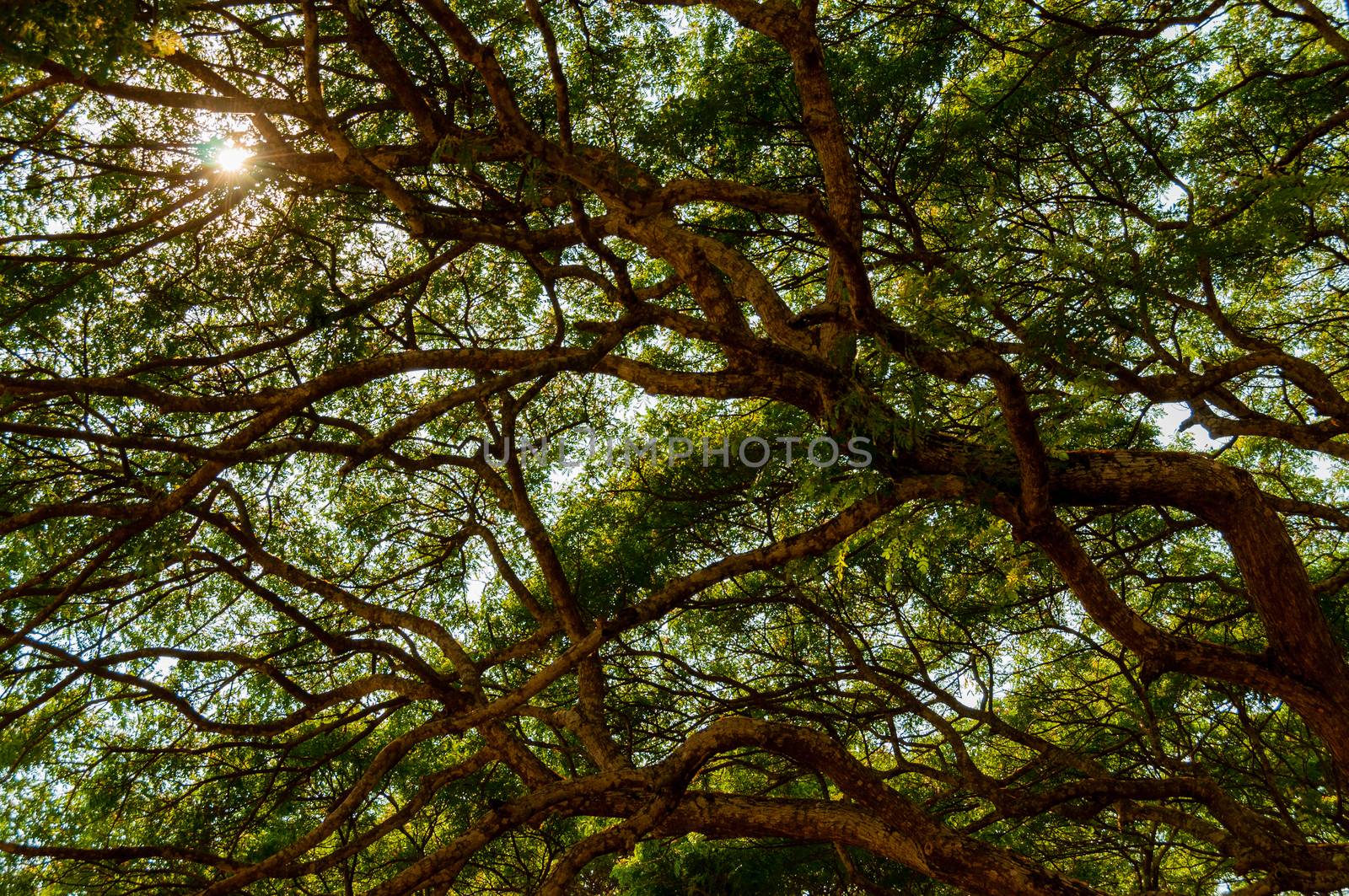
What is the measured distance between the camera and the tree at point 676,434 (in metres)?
4.41

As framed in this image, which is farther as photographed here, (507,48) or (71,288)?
(507,48)

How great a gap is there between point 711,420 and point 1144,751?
4029mm

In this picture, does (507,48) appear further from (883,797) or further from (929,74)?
(883,797)

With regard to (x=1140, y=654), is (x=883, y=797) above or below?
below

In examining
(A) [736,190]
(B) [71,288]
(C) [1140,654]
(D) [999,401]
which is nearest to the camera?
(D) [999,401]

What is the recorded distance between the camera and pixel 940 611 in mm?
7992

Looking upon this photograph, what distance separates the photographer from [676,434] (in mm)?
7629

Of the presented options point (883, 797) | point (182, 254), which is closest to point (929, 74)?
point (883, 797)

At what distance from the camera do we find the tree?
4.41 m

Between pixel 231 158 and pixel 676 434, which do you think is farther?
pixel 676 434

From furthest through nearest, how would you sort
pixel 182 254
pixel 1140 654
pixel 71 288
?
pixel 182 254 < pixel 71 288 < pixel 1140 654

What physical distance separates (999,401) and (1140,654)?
6.03 ft

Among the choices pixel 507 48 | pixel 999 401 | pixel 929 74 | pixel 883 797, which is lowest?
pixel 883 797

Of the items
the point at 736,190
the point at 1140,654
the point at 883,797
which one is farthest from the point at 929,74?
the point at 883,797
